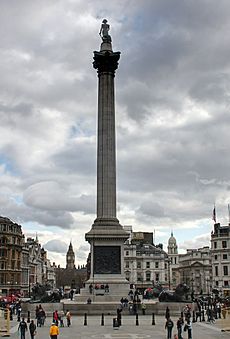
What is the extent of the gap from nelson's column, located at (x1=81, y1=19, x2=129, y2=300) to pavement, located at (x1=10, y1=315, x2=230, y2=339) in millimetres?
13392

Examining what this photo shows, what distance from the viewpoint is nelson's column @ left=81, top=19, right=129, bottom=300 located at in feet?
195

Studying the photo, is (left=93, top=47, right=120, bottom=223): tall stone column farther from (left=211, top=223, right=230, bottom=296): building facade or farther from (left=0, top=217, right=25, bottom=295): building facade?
(left=0, top=217, right=25, bottom=295): building facade

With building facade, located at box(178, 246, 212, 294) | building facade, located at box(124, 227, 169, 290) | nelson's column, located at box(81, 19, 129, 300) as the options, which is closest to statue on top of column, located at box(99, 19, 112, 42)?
nelson's column, located at box(81, 19, 129, 300)

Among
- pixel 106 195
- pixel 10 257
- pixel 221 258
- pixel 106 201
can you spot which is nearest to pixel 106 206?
pixel 106 201

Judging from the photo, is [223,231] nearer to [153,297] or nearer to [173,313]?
[153,297]

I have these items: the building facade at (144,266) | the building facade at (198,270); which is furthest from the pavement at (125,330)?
the building facade at (198,270)

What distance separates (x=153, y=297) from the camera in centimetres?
7056

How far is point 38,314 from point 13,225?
77548mm

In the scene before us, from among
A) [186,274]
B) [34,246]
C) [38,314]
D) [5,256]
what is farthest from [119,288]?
[186,274]

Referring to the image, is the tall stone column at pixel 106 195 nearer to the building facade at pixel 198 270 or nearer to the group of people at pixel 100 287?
the group of people at pixel 100 287

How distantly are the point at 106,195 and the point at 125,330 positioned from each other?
29096 millimetres

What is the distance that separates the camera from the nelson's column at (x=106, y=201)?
59469mm

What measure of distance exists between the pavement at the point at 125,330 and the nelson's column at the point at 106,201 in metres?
13.4

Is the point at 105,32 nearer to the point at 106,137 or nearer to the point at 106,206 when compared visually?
the point at 106,137
